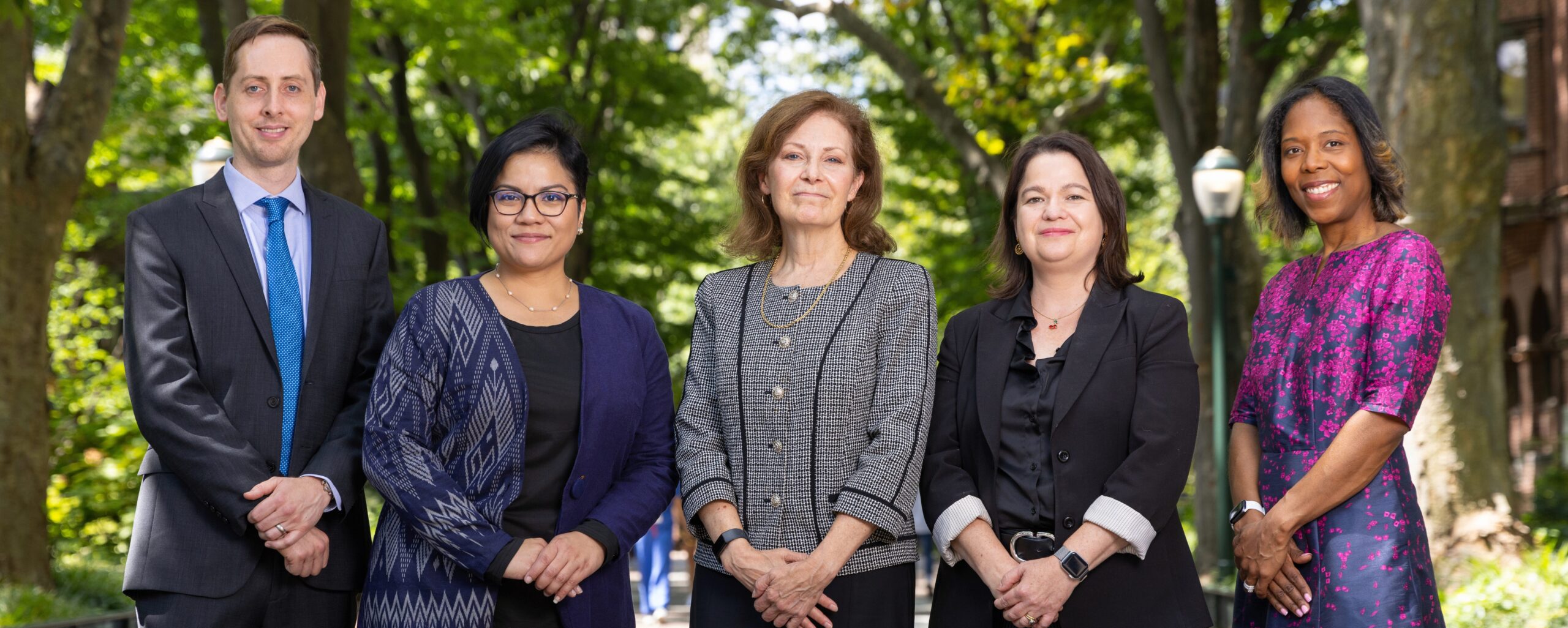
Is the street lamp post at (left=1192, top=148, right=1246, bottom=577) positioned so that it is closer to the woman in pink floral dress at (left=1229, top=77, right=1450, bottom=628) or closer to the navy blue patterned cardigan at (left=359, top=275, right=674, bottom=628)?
the woman in pink floral dress at (left=1229, top=77, right=1450, bottom=628)

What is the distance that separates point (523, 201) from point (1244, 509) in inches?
88.1

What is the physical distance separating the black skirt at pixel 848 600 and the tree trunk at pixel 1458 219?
17.4 feet

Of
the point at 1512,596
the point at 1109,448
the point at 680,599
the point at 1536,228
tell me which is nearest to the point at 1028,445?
the point at 1109,448

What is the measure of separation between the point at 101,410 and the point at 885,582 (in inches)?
549

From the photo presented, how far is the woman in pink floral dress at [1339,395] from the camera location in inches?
129

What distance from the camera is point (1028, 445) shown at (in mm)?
3480

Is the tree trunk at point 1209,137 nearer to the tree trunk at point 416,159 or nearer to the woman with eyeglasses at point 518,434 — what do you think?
the woman with eyeglasses at point 518,434

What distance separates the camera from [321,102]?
3932 millimetres

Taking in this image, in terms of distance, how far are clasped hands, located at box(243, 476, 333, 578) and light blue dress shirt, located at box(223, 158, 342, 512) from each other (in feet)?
0.41

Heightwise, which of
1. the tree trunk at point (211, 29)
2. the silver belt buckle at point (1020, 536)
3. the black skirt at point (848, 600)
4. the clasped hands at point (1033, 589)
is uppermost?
the tree trunk at point (211, 29)

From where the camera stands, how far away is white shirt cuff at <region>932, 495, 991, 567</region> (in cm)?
340

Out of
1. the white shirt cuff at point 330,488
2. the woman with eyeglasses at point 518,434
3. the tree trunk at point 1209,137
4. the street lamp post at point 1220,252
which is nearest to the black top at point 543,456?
the woman with eyeglasses at point 518,434

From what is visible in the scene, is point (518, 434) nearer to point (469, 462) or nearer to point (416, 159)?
point (469, 462)

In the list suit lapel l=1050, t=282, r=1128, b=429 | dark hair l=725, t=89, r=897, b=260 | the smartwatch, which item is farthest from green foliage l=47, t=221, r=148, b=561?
the smartwatch
